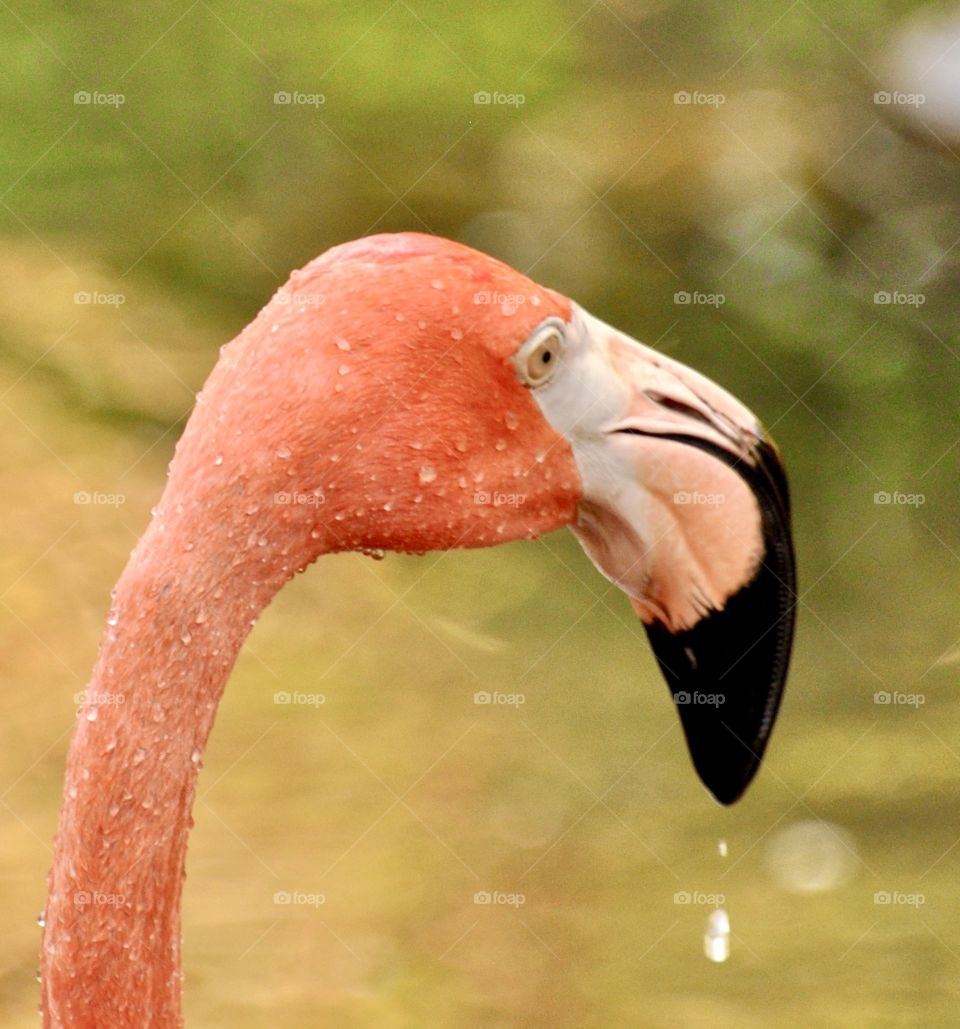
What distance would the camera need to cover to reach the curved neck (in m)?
1.15

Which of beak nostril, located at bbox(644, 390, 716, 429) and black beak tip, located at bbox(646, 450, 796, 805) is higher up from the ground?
beak nostril, located at bbox(644, 390, 716, 429)

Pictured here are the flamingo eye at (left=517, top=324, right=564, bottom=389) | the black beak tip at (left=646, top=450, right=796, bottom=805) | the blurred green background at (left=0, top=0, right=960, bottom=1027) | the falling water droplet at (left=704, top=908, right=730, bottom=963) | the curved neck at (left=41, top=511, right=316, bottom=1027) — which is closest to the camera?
the curved neck at (left=41, top=511, right=316, bottom=1027)

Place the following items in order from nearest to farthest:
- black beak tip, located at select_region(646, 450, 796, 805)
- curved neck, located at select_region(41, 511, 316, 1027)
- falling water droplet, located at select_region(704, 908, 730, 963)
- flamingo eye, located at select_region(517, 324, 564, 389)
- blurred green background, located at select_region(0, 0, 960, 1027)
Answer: curved neck, located at select_region(41, 511, 316, 1027) < flamingo eye, located at select_region(517, 324, 564, 389) < black beak tip, located at select_region(646, 450, 796, 805) < falling water droplet, located at select_region(704, 908, 730, 963) < blurred green background, located at select_region(0, 0, 960, 1027)

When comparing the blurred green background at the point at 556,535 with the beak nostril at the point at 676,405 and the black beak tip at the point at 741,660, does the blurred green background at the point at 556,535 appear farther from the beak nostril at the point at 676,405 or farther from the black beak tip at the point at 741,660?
the beak nostril at the point at 676,405

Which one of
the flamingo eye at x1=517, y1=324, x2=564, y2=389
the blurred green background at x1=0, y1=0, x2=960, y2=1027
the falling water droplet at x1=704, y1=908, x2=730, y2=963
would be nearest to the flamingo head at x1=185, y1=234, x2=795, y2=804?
the flamingo eye at x1=517, y1=324, x2=564, y2=389

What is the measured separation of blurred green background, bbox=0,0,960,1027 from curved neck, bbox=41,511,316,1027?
1390 mm

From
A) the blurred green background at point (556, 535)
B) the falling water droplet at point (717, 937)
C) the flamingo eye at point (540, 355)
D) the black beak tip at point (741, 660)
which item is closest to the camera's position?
the flamingo eye at point (540, 355)

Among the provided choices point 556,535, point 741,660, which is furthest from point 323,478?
point 556,535

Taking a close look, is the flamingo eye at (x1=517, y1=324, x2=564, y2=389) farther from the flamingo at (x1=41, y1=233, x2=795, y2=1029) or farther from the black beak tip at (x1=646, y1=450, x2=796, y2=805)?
the black beak tip at (x1=646, y1=450, x2=796, y2=805)

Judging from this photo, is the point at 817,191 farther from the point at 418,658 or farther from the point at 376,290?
the point at 376,290

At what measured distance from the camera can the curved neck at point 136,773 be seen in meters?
1.15

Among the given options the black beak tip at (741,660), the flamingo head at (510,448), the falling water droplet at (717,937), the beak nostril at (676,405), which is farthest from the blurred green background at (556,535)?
the beak nostril at (676,405)

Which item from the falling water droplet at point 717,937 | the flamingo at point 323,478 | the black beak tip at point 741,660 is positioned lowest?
the falling water droplet at point 717,937

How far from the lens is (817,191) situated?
10.4 ft
